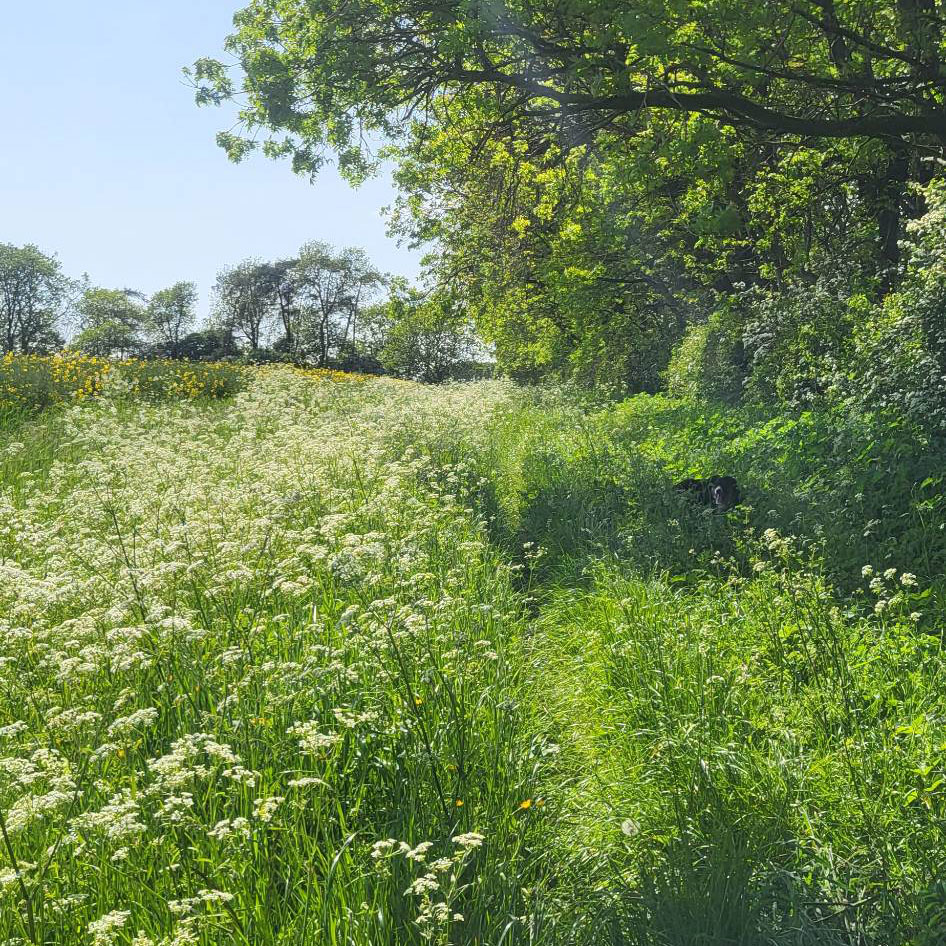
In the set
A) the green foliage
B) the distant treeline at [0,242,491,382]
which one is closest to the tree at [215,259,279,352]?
the distant treeline at [0,242,491,382]

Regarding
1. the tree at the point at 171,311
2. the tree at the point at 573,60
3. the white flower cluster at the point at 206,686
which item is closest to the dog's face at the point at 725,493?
the white flower cluster at the point at 206,686

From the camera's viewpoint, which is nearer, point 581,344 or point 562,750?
point 562,750

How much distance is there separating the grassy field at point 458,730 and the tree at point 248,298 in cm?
7631

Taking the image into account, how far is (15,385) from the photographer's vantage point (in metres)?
15.0

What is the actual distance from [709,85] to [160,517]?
6899 mm

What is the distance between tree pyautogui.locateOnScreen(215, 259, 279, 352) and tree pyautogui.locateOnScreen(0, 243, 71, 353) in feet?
58.6

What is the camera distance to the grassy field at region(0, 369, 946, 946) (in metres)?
2.64

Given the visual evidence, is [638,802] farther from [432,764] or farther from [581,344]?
[581,344]

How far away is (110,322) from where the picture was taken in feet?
270

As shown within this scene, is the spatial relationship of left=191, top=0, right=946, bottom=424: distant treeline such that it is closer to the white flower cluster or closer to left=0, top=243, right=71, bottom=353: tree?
the white flower cluster

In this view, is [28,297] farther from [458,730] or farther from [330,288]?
[458,730]

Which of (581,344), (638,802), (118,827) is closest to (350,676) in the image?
(118,827)

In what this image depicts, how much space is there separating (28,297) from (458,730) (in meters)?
91.0

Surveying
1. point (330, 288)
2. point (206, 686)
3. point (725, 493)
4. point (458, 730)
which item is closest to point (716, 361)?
point (725, 493)
